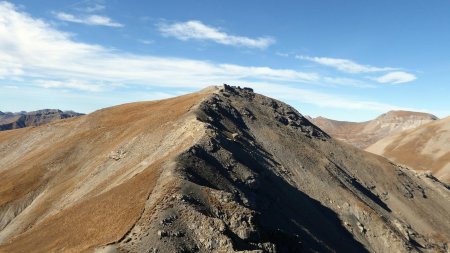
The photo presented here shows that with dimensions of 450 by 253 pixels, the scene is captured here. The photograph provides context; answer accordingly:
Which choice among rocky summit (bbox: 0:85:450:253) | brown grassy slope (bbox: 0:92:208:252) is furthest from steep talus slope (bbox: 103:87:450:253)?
brown grassy slope (bbox: 0:92:208:252)

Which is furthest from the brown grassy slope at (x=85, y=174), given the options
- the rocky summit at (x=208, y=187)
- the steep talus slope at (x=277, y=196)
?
the steep talus slope at (x=277, y=196)

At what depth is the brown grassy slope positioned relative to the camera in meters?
49.0

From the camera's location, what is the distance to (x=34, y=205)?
77.0 meters

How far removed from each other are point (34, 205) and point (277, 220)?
1828 inches

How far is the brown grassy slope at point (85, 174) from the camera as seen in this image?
49.0 m

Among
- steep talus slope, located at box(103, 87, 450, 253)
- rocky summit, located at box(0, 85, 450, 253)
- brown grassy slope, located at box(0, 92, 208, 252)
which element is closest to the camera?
steep talus slope, located at box(103, 87, 450, 253)

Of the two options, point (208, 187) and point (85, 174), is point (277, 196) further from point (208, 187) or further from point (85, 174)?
point (85, 174)

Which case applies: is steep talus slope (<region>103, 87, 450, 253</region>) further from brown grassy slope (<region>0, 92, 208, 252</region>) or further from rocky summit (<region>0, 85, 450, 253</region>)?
brown grassy slope (<region>0, 92, 208, 252</region>)

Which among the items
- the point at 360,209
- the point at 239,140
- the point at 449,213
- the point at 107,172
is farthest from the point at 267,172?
the point at 449,213

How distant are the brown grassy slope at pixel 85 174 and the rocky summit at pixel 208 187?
1.01ft

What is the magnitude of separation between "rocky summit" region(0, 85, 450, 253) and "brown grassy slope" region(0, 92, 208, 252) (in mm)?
307

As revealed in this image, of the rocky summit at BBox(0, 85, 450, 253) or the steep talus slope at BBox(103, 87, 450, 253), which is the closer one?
the steep talus slope at BBox(103, 87, 450, 253)

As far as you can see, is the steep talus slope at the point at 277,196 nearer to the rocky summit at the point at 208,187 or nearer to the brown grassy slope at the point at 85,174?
the rocky summit at the point at 208,187

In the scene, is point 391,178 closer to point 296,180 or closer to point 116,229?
point 296,180
